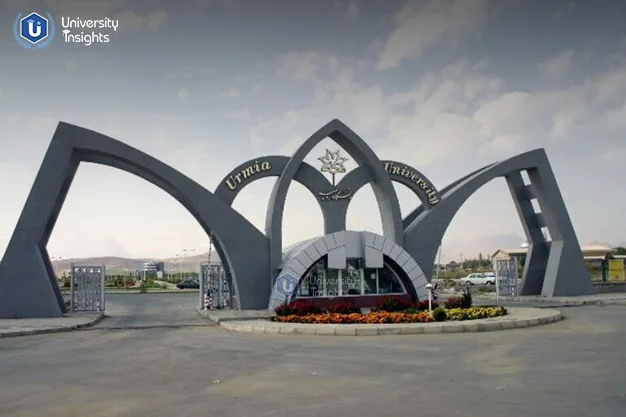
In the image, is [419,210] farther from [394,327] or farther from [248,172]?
[394,327]

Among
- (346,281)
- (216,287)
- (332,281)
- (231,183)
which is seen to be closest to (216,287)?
(216,287)

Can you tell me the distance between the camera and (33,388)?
393 inches

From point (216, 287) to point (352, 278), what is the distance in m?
7.92

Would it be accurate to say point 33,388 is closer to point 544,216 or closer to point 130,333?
point 130,333

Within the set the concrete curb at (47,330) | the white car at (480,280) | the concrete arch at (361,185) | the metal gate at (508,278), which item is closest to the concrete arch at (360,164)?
the concrete arch at (361,185)

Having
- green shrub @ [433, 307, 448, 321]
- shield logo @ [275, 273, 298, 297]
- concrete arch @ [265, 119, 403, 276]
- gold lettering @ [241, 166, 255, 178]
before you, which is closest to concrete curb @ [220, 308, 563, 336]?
green shrub @ [433, 307, 448, 321]

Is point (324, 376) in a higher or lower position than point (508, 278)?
lower

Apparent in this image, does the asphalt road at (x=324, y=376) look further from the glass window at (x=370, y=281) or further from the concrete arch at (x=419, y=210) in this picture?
the concrete arch at (x=419, y=210)

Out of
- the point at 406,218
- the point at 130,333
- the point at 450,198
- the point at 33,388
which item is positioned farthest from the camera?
the point at 406,218

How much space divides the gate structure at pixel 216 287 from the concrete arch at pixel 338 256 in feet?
15.2

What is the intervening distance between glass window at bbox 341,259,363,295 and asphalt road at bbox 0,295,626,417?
34.8 feet

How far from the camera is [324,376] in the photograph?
1055cm

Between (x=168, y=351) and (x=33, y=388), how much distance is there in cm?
473

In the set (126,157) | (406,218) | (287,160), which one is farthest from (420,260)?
(126,157)
